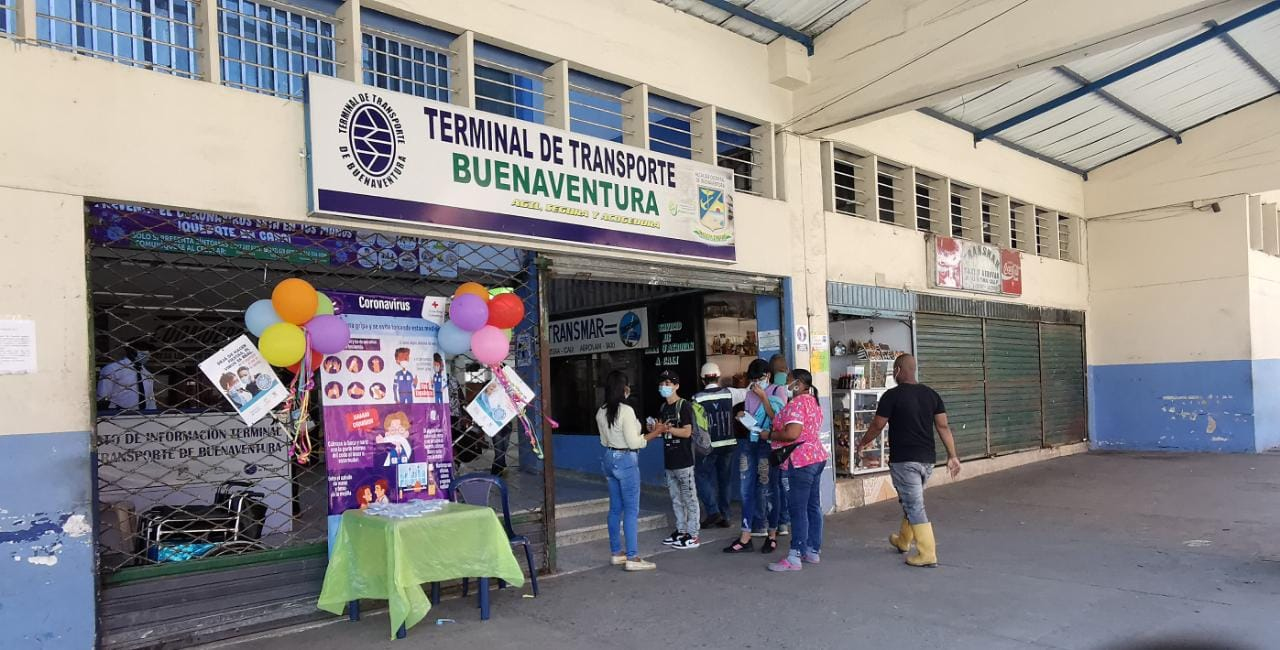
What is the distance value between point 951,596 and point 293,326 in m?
4.83

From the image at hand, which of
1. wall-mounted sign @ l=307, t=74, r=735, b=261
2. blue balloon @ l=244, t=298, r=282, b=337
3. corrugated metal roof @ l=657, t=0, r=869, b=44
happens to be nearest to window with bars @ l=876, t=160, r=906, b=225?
corrugated metal roof @ l=657, t=0, r=869, b=44

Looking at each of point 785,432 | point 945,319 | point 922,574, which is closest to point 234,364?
point 785,432

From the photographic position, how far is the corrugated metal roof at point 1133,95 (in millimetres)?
10711

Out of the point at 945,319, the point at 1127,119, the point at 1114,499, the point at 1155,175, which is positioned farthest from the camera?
the point at 1155,175

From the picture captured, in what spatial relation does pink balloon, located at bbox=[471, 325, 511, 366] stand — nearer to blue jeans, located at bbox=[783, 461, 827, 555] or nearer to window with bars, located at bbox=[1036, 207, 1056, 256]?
blue jeans, located at bbox=[783, 461, 827, 555]

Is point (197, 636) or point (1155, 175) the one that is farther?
point (1155, 175)

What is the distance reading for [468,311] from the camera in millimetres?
6113

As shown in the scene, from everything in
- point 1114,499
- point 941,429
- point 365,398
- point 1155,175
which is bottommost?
point 1114,499

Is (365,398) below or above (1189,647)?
above

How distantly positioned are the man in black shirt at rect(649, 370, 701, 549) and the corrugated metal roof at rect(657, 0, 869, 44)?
3666 millimetres

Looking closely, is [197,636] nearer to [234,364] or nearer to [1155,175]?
[234,364]

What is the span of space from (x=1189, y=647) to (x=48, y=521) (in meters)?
6.40

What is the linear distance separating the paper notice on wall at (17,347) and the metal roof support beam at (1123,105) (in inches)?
411

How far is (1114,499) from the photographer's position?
9.95 m
